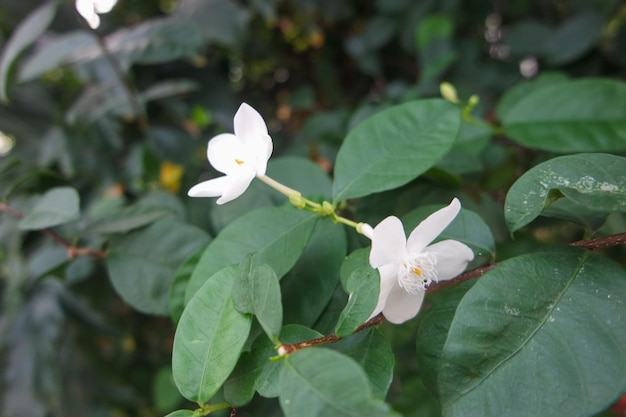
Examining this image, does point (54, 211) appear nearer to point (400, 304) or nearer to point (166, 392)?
point (400, 304)

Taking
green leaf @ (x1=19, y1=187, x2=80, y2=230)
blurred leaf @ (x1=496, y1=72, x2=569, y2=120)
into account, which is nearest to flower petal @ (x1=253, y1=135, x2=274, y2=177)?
green leaf @ (x1=19, y1=187, x2=80, y2=230)

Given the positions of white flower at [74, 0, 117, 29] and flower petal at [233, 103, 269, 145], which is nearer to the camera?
flower petal at [233, 103, 269, 145]

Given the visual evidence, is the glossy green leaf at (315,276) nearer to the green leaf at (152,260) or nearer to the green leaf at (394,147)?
the green leaf at (394,147)

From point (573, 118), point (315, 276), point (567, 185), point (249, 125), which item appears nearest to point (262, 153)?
point (249, 125)

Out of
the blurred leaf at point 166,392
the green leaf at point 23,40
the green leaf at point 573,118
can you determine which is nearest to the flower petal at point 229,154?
the green leaf at point 573,118

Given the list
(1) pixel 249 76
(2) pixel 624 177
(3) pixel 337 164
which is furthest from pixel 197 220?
(1) pixel 249 76

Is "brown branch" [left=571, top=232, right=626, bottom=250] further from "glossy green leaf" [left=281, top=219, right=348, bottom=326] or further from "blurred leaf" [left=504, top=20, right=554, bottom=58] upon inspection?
"blurred leaf" [left=504, top=20, right=554, bottom=58]
